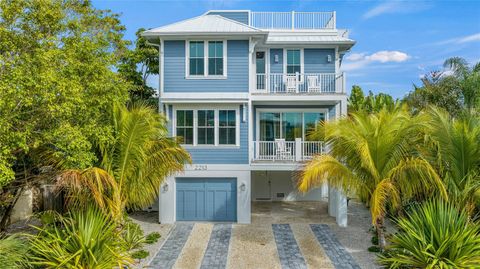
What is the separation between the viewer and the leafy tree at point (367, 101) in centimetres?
2305

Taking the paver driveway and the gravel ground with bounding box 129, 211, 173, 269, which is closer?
the paver driveway

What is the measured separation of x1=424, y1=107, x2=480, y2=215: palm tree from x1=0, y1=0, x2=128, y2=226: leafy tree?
9685mm

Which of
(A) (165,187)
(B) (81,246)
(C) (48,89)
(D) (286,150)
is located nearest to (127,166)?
(B) (81,246)

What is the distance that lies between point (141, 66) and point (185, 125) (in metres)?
6.23

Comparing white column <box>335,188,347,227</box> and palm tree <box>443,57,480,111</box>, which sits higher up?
palm tree <box>443,57,480,111</box>

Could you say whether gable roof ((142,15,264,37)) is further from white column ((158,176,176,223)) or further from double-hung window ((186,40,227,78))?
white column ((158,176,176,223))

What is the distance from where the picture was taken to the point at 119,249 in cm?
828

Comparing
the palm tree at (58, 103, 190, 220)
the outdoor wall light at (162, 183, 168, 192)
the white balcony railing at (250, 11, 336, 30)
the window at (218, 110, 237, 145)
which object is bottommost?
the outdoor wall light at (162, 183, 168, 192)

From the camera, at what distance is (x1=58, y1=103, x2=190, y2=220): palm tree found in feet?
26.4

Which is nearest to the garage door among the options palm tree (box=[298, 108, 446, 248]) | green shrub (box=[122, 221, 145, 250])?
green shrub (box=[122, 221, 145, 250])

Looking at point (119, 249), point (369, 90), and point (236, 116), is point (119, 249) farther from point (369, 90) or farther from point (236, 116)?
point (369, 90)

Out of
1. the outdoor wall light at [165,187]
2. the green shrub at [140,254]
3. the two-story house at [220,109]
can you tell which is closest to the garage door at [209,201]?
the two-story house at [220,109]

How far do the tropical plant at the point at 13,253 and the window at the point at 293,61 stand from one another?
1319 cm

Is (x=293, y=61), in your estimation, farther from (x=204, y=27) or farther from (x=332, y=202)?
(x=332, y=202)
